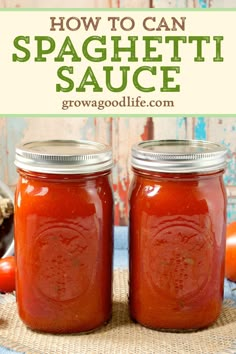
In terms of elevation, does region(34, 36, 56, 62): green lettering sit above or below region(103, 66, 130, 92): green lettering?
above

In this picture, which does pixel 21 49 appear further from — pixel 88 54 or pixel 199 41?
pixel 199 41

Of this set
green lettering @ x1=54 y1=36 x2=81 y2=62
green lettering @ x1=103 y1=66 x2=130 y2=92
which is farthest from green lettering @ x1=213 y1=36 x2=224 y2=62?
green lettering @ x1=54 y1=36 x2=81 y2=62

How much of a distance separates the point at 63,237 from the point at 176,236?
22 centimetres

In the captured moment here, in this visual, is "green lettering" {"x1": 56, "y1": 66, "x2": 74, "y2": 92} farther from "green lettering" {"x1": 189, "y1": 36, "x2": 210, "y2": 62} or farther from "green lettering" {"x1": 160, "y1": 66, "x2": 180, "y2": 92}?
"green lettering" {"x1": 189, "y1": 36, "x2": 210, "y2": 62}

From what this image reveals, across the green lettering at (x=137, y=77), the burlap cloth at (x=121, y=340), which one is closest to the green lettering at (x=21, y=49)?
the green lettering at (x=137, y=77)

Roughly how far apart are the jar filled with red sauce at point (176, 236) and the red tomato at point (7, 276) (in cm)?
36

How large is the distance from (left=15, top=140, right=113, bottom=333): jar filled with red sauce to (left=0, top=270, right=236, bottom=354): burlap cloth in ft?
0.09

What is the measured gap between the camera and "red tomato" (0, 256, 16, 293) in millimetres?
1643

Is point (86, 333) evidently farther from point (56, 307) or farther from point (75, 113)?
point (75, 113)

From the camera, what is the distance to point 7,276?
1.66 meters

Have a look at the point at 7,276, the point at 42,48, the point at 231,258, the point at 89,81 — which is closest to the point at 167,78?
the point at 89,81

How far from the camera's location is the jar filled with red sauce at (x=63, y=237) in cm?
130

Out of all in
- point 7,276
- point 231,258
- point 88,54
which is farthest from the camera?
point 88,54

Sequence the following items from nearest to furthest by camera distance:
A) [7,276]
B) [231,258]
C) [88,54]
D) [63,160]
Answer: [63,160] < [7,276] < [231,258] < [88,54]
